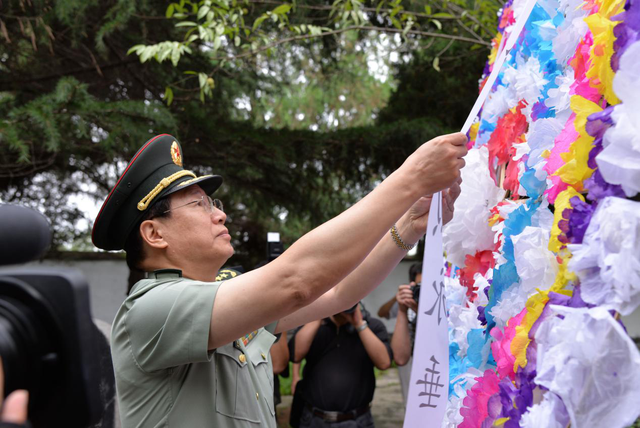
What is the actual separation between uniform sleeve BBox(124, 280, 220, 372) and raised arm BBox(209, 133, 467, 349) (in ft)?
0.08

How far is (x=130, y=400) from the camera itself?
1.41m

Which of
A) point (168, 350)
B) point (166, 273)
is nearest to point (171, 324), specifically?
point (168, 350)

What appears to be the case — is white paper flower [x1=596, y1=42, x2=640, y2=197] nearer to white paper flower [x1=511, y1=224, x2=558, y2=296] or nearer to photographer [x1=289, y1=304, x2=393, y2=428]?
white paper flower [x1=511, y1=224, x2=558, y2=296]

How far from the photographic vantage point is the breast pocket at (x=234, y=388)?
142cm

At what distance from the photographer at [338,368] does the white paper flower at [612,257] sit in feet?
8.17

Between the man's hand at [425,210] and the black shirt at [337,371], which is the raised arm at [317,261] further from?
the black shirt at [337,371]

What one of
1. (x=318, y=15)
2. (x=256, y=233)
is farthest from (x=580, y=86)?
(x=256, y=233)

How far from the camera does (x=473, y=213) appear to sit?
1.58m

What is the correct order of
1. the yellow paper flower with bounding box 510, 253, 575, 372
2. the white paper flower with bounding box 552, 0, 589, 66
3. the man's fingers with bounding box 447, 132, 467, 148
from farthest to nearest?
the man's fingers with bounding box 447, 132, 467, 148, the white paper flower with bounding box 552, 0, 589, 66, the yellow paper flower with bounding box 510, 253, 575, 372

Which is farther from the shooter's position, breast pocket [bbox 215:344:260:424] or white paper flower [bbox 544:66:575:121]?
breast pocket [bbox 215:344:260:424]

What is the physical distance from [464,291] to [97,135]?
4.00m

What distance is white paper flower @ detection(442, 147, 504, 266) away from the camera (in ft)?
5.14

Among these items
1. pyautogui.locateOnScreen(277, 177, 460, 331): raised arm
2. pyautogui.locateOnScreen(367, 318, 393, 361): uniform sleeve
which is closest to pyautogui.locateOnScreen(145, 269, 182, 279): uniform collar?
pyautogui.locateOnScreen(277, 177, 460, 331): raised arm

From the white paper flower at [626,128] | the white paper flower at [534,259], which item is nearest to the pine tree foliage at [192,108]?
the white paper flower at [534,259]
